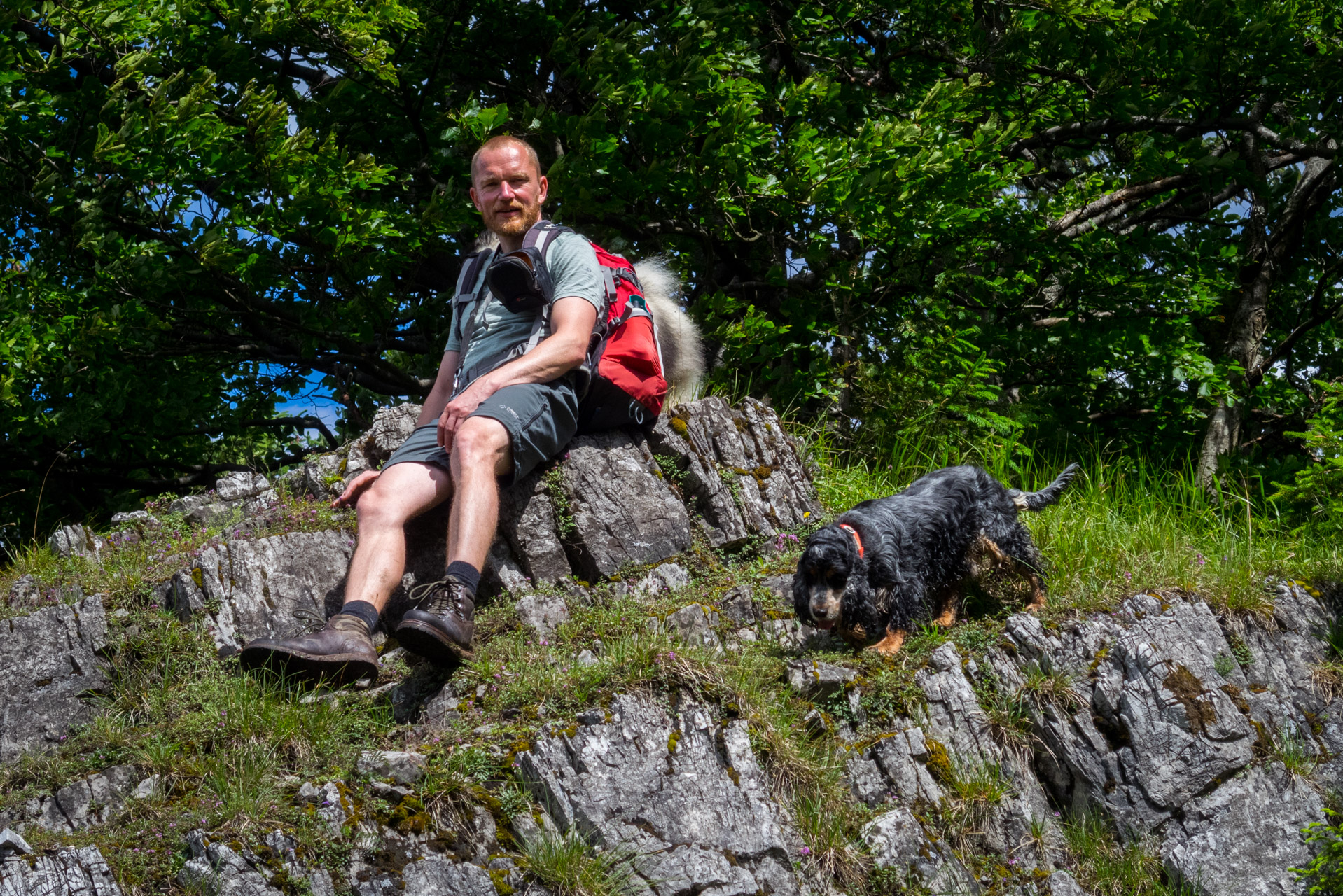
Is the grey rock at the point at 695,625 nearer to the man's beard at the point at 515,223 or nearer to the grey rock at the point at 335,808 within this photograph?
the grey rock at the point at 335,808

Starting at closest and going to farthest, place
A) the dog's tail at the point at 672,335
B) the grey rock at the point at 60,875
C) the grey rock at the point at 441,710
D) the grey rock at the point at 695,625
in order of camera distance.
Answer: the grey rock at the point at 60,875
the grey rock at the point at 441,710
the grey rock at the point at 695,625
the dog's tail at the point at 672,335

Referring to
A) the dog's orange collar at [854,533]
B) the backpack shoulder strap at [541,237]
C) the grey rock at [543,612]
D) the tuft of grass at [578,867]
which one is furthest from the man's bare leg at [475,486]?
the dog's orange collar at [854,533]

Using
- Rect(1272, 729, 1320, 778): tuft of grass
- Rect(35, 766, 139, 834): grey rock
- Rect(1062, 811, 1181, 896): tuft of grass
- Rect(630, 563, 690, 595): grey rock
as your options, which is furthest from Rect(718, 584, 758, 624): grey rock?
Rect(35, 766, 139, 834): grey rock

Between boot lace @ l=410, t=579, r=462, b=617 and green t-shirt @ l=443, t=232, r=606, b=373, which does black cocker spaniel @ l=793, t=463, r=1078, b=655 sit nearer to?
boot lace @ l=410, t=579, r=462, b=617

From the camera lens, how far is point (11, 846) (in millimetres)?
3568

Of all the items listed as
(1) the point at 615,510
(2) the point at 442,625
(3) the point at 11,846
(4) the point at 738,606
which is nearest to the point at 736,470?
(1) the point at 615,510

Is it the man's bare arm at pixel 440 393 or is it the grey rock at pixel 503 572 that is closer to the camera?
the grey rock at pixel 503 572

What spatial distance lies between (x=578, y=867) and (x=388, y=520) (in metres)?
1.91

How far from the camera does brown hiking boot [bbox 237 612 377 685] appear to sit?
4168 millimetres

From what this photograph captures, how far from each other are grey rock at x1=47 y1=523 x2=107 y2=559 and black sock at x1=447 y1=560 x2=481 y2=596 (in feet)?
8.42

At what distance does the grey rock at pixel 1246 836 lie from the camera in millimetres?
4184

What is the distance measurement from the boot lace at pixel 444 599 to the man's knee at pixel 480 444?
58 centimetres

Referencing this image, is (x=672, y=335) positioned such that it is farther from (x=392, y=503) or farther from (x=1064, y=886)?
(x=1064, y=886)

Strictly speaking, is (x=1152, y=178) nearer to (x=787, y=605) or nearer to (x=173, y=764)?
(x=787, y=605)
